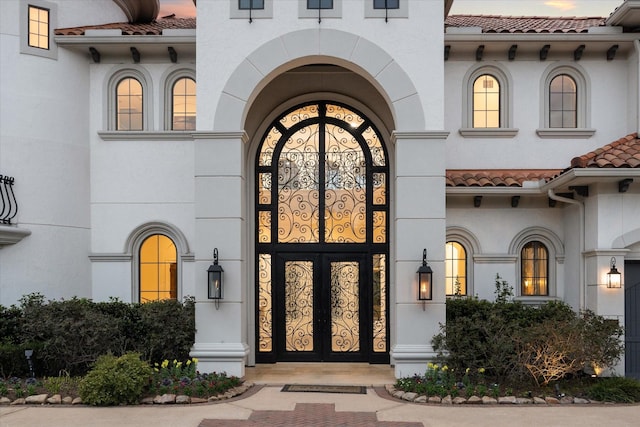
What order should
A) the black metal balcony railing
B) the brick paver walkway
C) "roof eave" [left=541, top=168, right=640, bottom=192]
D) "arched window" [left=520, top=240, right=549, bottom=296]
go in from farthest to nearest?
"arched window" [left=520, top=240, right=549, bottom=296] < the black metal balcony railing < "roof eave" [left=541, top=168, right=640, bottom=192] < the brick paver walkway

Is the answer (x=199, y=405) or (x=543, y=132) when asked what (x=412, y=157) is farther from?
(x=199, y=405)

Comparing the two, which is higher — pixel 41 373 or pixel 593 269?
pixel 593 269

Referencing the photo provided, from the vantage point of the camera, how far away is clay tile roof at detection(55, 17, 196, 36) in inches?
590

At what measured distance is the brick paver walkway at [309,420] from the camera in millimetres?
9633

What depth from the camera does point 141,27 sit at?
637 inches

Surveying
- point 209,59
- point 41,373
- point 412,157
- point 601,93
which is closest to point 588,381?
point 412,157

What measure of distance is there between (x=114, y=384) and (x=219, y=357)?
2223 mm

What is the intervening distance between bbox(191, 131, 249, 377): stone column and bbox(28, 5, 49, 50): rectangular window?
16.8ft

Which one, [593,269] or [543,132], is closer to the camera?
[593,269]

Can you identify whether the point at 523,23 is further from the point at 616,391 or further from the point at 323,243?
the point at 616,391

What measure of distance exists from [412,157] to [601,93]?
599cm

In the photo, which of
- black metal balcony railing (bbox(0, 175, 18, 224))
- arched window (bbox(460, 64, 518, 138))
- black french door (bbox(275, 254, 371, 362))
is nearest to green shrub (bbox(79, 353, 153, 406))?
black french door (bbox(275, 254, 371, 362))

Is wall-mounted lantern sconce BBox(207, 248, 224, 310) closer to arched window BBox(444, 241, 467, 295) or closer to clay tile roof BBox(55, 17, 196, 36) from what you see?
arched window BBox(444, 241, 467, 295)

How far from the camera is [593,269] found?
42.5 feet
